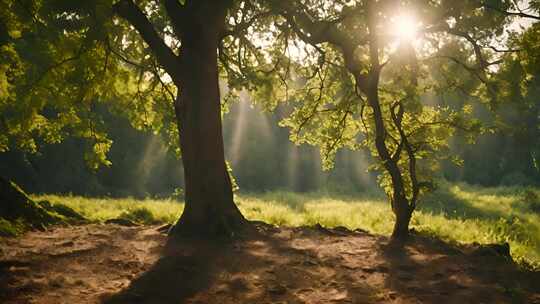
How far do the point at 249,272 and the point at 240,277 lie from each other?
364mm

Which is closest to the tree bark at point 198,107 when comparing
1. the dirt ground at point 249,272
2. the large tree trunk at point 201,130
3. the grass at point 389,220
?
the large tree trunk at point 201,130

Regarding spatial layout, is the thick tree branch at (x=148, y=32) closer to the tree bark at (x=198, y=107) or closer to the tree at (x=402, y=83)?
the tree bark at (x=198, y=107)

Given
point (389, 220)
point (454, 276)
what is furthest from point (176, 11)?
point (389, 220)

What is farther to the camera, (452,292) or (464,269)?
(464,269)

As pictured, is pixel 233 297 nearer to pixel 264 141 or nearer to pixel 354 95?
pixel 354 95

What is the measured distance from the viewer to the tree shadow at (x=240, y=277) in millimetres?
6754

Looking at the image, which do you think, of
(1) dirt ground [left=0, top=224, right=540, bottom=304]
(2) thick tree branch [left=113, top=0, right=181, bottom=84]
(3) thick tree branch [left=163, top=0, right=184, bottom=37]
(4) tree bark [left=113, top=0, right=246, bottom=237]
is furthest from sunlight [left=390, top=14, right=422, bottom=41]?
(2) thick tree branch [left=113, top=0, right=181, bottom=84]

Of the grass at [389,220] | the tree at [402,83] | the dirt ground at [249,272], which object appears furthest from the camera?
the grass at [389,220]

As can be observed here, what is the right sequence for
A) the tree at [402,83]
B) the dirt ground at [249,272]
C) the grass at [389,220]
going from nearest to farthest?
the dirt ground at [249,272] < the tree at [402,83] < the grass at [389,220]

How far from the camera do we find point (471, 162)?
5181cm

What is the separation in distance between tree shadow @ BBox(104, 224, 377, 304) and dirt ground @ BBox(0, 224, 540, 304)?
0.02 meters

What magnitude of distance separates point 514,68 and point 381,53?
534cm

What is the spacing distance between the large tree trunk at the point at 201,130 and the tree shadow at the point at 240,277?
1037 millimetres

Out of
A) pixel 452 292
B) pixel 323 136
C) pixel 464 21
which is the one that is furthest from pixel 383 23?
pixel 452 292
